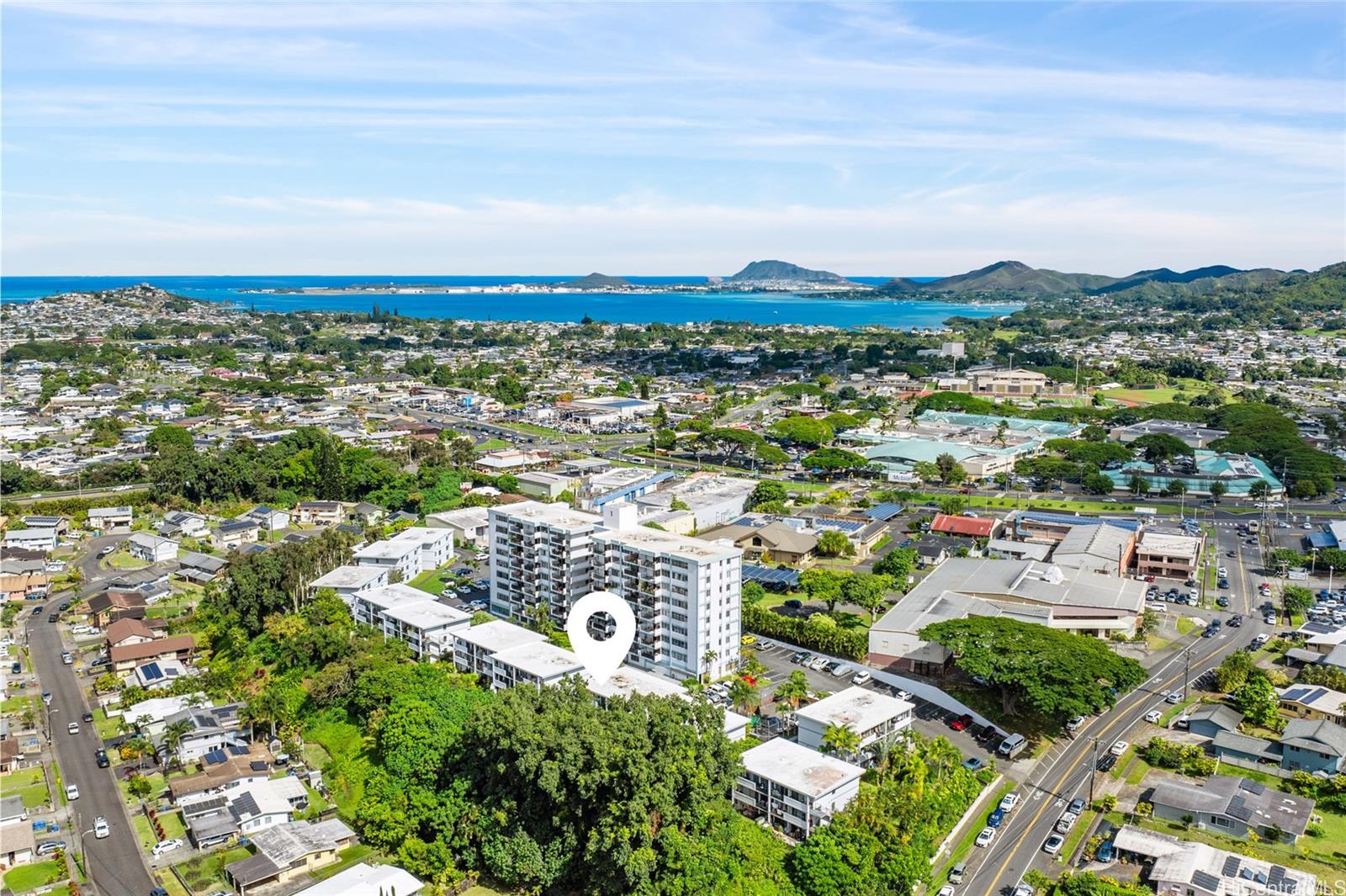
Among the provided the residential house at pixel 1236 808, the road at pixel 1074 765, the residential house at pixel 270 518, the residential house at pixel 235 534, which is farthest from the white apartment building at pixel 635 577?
the residential house at pixel 270 518

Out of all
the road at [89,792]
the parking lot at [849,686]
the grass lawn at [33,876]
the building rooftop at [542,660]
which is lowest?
the road at [89,792]

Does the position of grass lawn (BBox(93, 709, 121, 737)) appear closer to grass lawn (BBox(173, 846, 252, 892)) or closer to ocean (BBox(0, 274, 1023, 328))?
grass lawn (BBox(173, 846, 252, 892))

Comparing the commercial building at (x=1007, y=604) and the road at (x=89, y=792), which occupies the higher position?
the commercial building at (x=1007, y=604)

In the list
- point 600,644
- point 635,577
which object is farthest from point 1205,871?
point 635,577

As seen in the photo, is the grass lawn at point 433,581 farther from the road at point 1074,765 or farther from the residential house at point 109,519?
the road at point 1074,765

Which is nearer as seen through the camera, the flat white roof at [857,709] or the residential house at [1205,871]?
the residential house at [1205,871]

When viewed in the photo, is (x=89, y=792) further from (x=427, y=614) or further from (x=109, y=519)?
(x=109, y=519)
